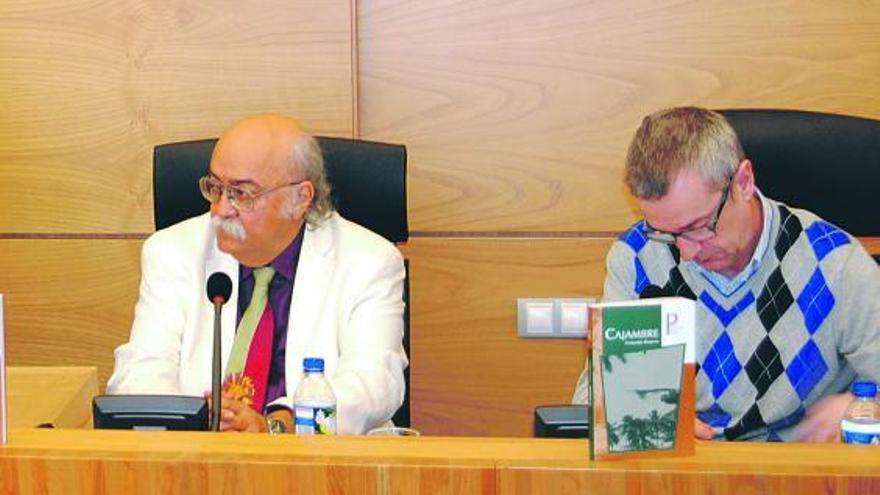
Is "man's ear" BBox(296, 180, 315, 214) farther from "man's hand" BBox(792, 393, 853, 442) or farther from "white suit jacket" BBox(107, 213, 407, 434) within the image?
"man's hand" BBox(792, 393, 853, 442)

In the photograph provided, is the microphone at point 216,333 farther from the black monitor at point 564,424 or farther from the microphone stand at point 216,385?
the black monitor at point 564,424

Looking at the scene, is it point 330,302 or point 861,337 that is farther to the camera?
point 330,302

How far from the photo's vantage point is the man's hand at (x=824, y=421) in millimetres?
2332

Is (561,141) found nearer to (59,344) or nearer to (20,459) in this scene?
(59,344)

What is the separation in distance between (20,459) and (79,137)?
6.21 feet

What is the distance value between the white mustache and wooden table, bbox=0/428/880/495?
108 cm

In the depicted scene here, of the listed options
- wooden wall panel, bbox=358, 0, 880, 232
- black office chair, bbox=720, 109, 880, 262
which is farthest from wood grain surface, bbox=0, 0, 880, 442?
black office chair, bbox=720, 109, 880, 262

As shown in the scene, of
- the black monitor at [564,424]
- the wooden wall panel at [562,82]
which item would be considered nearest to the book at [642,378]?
the black monitor at [564,424]

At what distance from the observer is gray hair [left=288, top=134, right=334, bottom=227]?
2.88 meters

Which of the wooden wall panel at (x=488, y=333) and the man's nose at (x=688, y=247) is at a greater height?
the man's nose at (x=688, y=247)

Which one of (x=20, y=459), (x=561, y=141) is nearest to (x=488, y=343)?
(x=561, y=141)

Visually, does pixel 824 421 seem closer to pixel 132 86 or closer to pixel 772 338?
pixel 772 338

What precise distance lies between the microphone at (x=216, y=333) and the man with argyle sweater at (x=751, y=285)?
64cm

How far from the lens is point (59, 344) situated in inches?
144
